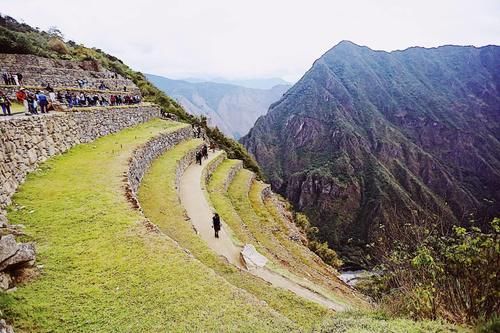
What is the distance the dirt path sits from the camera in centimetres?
1226

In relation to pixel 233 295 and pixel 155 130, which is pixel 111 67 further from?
pixel 233 295

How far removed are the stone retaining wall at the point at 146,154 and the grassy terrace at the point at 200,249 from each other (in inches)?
20.4

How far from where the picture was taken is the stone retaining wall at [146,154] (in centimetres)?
1642

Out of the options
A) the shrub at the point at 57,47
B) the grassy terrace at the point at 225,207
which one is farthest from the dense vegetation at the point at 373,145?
the shrub at the point at 57,47

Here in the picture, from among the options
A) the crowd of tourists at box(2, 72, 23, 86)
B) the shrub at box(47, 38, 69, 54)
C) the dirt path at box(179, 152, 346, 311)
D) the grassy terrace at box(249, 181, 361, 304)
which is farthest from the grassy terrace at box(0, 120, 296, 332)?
the shrub at box(47, 38, 69, 54)

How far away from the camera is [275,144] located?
14950cm

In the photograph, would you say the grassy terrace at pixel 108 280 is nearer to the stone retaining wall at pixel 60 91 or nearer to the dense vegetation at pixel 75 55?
the stone retaining wall at pixel 60 91

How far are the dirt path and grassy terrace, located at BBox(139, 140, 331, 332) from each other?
1312mm

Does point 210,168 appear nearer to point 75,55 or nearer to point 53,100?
point 53,100

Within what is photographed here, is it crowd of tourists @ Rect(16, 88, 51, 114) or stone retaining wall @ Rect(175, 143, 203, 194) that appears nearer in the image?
crowd of tourists @ Rect(16, 88, 51, 114)

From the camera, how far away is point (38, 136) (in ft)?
50.2

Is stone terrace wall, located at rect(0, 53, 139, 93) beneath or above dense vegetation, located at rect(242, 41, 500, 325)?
above

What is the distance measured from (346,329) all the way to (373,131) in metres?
148

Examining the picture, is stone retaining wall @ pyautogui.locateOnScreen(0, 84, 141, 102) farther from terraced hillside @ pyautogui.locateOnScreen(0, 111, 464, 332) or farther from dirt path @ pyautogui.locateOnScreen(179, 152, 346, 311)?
dirt path @ pyautogui.locateOnScreen(179, 152, 346, 311)
